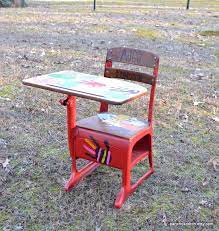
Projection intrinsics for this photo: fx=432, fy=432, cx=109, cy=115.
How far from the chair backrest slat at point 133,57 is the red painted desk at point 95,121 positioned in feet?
0.97

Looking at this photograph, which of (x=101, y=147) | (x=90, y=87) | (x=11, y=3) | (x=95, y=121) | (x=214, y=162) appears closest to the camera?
(x=90, y=87)

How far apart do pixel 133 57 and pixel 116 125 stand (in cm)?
59

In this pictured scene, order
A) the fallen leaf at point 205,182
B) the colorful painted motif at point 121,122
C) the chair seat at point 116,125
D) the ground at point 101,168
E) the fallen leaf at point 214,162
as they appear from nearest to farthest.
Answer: the ground at point 101,168 → the chair seat at point 116,125 → the colorful painted motif at point 121,122 → the fallen leaf at point 205,182 → the fallen leaf at point 214,162

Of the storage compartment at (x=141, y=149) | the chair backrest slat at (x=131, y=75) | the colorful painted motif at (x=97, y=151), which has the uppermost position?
the chair backrest slat at (x=131, y=75)

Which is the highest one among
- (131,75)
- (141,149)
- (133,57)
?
(133,57)

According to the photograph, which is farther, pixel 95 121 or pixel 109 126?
pixel 95 121

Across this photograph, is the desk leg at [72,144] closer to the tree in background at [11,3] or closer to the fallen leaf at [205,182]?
the fallen leaf at [205,182]

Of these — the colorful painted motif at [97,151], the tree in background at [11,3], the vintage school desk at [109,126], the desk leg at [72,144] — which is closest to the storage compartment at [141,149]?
the vintage school desk at [109,126]

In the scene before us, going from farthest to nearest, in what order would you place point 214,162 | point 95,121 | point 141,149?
point 214,162 < point 141,149 < point 95,121

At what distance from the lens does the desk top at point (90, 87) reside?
9.06ft

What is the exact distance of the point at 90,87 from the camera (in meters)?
2.98

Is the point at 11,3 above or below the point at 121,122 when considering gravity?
below

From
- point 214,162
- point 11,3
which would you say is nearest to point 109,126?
point 214,162

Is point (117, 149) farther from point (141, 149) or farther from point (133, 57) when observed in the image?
point (133, 57)
